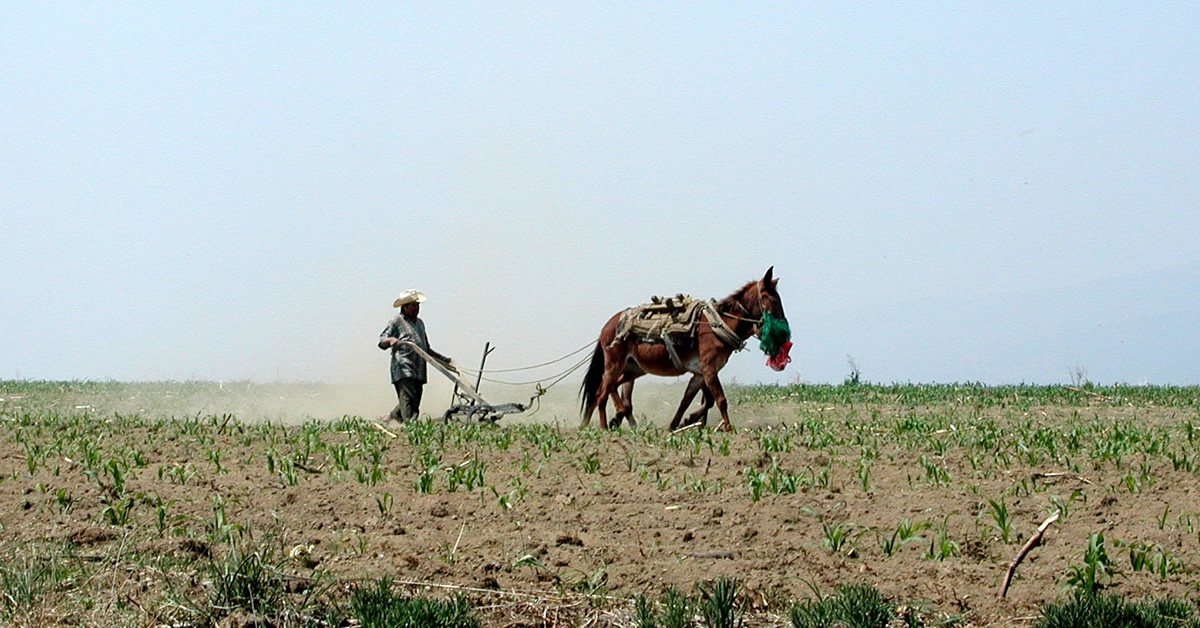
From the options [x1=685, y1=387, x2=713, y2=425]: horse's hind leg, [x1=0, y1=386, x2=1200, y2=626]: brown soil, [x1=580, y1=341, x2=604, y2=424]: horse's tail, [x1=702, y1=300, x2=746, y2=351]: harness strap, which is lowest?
[x1=0, y1=386, x2=1200, y2=626]: brown soil

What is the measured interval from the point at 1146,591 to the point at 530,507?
11.9 ft

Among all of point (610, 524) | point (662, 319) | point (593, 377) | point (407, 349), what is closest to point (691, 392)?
point (662, 319)

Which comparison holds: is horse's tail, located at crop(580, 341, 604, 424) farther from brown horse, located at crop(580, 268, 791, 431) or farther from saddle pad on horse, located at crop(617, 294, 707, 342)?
saddle pad on horse, located at crop(617, 294, 707, 342)

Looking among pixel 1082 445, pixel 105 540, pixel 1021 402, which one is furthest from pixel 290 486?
pixel 1021 402

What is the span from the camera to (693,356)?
1460cm

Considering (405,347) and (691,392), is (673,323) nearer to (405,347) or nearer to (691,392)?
(691,392)

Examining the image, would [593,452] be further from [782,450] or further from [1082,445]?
[1082,445]

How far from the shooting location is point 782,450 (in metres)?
10.4

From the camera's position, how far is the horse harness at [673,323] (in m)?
14.0

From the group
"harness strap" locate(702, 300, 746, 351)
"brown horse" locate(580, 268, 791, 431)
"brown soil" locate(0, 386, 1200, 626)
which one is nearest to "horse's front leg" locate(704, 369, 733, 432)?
"brown horse" locate(580, 268, 791, 431)

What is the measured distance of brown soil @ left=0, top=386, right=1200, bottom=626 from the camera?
6.43 meters

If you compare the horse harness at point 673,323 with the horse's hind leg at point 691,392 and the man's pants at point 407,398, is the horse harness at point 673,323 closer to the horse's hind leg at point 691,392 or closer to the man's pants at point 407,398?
the horse's hind leg at point 691,392

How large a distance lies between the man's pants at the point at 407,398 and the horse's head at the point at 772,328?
4421 millimetres

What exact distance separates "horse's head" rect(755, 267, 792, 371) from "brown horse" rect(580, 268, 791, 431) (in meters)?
0.01
